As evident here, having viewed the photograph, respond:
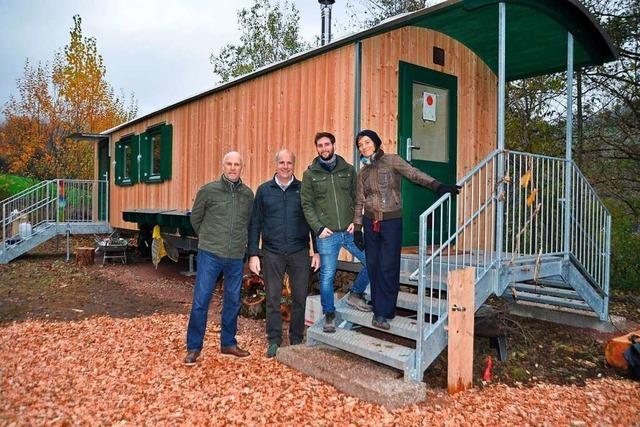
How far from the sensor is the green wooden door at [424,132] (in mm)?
5402

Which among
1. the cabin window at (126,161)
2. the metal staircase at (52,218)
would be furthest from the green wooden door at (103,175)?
the cabin window at (126,161)

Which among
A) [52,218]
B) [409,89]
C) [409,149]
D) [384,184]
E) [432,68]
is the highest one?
[432,68]

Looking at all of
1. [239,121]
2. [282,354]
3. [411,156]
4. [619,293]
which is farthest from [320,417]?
[619,293]

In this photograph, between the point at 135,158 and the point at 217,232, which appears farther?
the point at 135,158

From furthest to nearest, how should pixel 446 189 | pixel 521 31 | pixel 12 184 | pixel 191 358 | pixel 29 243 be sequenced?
pixel 12 184, pixel 29 243, pixel 521 31, pixel 191 358, pixel 446 189

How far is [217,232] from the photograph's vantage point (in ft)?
13.7

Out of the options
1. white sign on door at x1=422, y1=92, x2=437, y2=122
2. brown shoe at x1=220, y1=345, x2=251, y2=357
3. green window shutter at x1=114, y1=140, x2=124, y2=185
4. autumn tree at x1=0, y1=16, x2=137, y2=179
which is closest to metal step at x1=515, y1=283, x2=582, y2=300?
white sign on door at x1=422, y1=92, x2=437, y2=122

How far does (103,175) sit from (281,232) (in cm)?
1121

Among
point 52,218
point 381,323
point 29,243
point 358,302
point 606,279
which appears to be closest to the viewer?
point 381,323

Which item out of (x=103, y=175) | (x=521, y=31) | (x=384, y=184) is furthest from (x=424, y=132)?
(x=103, y=175)

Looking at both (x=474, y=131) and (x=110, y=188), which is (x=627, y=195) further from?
(x=110, y=188)

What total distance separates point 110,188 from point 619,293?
11.4 metres

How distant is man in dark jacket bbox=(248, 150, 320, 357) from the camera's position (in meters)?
4.29

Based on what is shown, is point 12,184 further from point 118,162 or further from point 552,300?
point 552,300
